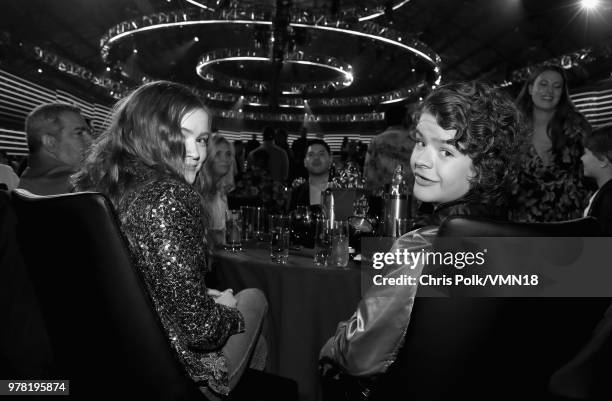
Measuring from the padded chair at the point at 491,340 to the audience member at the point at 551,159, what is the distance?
2.08m

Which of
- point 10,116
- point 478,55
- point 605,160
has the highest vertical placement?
point 478,55

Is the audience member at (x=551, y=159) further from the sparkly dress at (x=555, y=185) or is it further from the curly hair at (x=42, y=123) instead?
the curly hair at (x=42, y=123)

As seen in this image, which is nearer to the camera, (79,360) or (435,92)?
(79,360)

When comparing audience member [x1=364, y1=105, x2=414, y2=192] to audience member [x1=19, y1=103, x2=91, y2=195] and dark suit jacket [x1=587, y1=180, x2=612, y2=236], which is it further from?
audience member [x1=19, y1=103, x2=91, y2=195]

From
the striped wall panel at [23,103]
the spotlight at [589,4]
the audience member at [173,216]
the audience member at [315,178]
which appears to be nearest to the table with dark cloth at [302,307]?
the audience member at [173,216]

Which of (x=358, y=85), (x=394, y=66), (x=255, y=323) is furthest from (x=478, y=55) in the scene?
(x=255, y=323)

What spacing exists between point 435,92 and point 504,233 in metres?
0.63

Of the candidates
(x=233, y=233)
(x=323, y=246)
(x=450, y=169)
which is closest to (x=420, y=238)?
(x=450, y=169)

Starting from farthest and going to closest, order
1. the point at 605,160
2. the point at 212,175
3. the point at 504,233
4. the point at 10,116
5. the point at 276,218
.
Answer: the point at 10,116 → the point at 212,175 → the point at 605,160 → the point at 276,218 → the point at 504,233

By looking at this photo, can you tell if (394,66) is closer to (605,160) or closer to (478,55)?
(478,55)

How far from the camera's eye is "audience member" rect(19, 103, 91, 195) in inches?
94.9

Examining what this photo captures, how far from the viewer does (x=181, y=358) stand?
127cm

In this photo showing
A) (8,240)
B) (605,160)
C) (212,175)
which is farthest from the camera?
(212,175)

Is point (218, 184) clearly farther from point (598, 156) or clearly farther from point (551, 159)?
point (598, 156)
